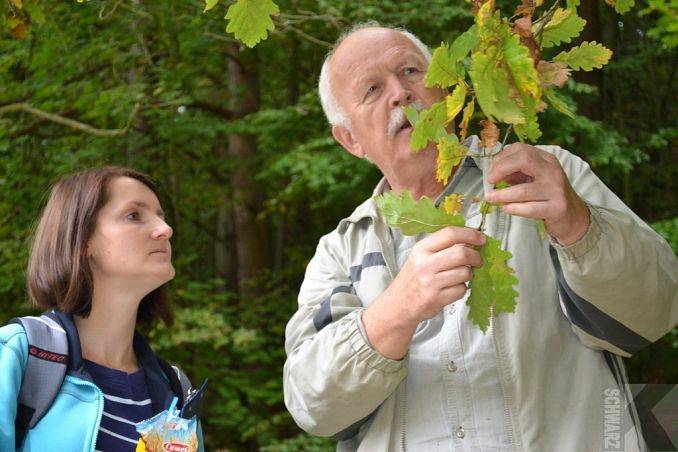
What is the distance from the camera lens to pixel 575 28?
1236mm

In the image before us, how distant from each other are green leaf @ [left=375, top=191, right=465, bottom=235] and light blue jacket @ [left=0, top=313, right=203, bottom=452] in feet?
3.30

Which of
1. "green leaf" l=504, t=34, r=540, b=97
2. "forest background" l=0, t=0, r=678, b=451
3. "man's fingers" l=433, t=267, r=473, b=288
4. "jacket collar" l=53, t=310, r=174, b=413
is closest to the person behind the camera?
"green leaf" l=504, t=34, r=540, b=97

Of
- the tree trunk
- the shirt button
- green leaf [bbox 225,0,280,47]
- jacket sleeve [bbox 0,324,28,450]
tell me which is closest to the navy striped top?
jacket sleeve [bbox 0,324,28,450]

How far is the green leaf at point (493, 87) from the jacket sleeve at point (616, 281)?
48cm

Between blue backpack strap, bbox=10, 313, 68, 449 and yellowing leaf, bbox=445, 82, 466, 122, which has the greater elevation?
yellowing leaf, bbox=445, 82, 466, 122

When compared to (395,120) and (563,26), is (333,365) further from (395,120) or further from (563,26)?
(563,26)

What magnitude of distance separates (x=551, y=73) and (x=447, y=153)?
20cm

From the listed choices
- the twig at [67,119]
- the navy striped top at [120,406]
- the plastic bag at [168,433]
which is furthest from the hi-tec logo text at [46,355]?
the twig at [67,119]

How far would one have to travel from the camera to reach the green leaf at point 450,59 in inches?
45.7

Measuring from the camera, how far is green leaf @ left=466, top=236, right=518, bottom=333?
1.27m

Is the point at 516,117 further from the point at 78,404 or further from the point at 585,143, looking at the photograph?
the point at 585,143

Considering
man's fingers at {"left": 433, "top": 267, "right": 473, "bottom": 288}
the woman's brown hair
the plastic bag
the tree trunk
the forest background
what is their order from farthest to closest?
the tree trunk, the forest background, the woman's brown hair, the plastic bag, man's fingers at {"left": 433, "top": 267, "right": 473, "bottom": 288}

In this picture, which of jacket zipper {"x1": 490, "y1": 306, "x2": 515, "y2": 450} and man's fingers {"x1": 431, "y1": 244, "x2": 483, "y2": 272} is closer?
man's fingers {"x1": 431, "y1": 244, "x2": 483, "y2": 272}

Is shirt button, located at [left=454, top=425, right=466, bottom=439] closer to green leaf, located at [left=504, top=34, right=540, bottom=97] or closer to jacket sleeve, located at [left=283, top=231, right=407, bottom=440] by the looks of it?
jacket sleeve, located at [left=283, top=231, right=407, bottom=440]
